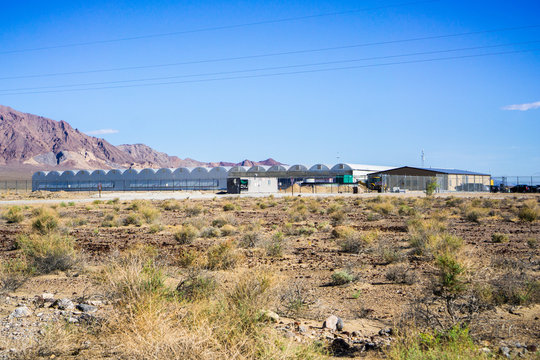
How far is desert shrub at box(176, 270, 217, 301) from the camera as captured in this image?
6961mm

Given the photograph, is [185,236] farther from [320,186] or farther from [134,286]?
[320,186]

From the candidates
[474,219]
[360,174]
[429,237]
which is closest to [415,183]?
[360,174]

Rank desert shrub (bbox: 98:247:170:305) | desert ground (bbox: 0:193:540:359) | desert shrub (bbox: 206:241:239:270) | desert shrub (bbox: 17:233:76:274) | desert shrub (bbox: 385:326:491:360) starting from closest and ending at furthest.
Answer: desert shrub (bbox: 385:326:491:360) → desert ground (bbox: 0:193:540:359) → desert shrub (bbox: 98:247:170:305) → desert shrub (bbox: 17:233:76:274) → desert shrub (bbox: 206:241:239:270)

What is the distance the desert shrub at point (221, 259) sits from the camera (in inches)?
434

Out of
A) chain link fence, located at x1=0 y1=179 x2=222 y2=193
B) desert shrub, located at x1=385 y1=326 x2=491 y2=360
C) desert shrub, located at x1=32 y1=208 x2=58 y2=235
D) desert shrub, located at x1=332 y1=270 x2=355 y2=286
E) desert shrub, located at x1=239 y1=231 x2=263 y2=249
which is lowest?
desert shrub, located at x1=332 y1=270 x2=355 y2=286

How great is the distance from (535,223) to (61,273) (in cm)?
2116

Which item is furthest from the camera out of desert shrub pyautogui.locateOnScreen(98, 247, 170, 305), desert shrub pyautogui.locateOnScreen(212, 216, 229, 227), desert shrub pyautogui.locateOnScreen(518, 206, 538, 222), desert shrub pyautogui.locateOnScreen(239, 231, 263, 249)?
desert shrub pyautogui.locateOnScreen(518, 206, 538, 222)

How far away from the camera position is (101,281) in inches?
296

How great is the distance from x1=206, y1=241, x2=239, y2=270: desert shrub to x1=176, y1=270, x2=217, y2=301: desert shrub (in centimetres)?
325

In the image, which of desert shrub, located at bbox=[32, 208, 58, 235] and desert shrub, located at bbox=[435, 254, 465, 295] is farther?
desert shrub, located at bbox=[32, 208, 58, 235]

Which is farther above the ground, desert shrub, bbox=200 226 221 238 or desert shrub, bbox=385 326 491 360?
desert shrub, bbox=385 326 491 360

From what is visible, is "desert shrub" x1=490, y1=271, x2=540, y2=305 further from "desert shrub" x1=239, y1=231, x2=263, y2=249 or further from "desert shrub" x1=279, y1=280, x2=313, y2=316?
"desert shrub" x1=239, y1=231, x2=263, y2=249

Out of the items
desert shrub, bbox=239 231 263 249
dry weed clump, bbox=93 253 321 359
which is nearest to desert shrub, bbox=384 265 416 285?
dry weed clump, bbox=93 253 321 359

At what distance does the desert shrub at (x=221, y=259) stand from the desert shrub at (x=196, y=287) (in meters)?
3.25
